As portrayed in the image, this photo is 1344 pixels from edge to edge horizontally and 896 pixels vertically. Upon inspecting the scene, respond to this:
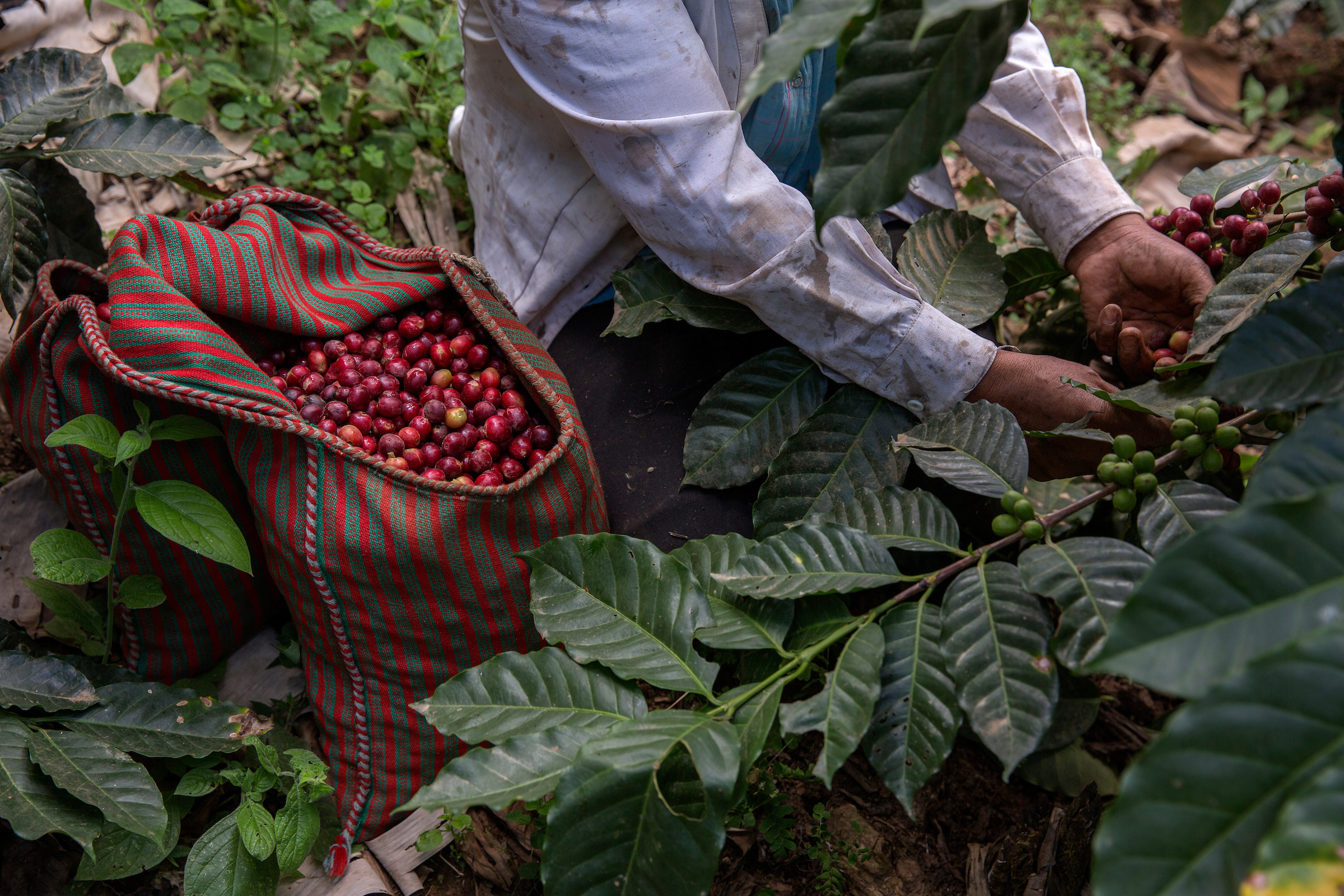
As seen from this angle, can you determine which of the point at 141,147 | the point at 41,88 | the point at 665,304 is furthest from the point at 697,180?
the point at 41,88

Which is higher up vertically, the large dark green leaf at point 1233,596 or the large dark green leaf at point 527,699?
the large dark green leaf at point 1233,596

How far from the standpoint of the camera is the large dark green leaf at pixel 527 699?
110 cm

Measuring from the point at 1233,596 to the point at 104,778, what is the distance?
1476 mm

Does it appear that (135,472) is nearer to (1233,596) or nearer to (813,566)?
(813,566)

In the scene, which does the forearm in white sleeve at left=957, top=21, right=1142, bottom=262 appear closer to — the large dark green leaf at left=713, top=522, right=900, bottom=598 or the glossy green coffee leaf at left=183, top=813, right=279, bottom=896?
the large dark green leaf at left=713, top=522, right=900, bottom=598

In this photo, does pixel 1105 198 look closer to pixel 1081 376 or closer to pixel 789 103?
pixel 1081 376

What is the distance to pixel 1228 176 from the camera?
65.4 inches

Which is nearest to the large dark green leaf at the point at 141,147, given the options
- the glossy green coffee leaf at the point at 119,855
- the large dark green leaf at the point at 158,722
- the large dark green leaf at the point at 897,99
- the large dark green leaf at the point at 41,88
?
the large dark green leaf at the point at 41,88

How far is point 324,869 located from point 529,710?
648mm

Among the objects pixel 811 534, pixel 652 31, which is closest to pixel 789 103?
pixel 652 31

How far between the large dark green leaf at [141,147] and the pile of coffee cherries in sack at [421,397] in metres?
0.38

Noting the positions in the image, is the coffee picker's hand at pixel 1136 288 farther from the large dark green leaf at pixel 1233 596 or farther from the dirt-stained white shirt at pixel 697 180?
the large dark green leaf at pixel 1233 596

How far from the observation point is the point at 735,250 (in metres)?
1.41

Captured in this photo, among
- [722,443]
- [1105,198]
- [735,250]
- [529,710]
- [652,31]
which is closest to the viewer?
[529,710]
